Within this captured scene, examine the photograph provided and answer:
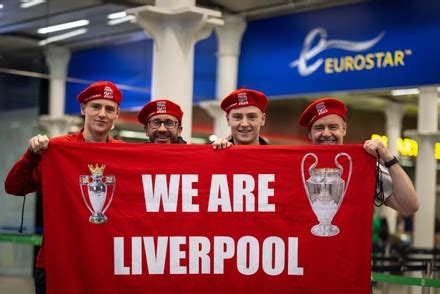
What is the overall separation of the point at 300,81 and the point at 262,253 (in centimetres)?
913

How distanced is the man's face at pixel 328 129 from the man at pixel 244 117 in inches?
14.5

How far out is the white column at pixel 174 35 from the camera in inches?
359

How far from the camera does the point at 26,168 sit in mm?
5133

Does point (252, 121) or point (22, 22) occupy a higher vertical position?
point (22, 22)

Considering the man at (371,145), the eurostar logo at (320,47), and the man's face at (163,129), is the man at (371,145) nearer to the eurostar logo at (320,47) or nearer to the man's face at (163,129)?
the man's face at (163,129)

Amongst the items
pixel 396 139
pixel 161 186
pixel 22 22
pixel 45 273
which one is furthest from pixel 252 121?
pixel 396 139

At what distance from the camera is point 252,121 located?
5.45 meters

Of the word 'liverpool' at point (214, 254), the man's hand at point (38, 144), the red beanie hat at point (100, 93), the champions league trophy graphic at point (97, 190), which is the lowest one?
the word 'liverpool' at point (214, 254)

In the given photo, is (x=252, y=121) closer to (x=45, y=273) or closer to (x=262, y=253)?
(x=262, y=253)

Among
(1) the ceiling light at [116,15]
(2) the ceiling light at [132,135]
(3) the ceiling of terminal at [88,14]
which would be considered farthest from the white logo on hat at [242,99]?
(2) the ceiling light at [132,135]

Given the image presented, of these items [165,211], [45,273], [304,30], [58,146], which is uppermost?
[304,30]

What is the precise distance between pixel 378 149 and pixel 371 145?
2.9 inches

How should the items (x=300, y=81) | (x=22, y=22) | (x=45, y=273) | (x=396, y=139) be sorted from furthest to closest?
(x=396, y=139) → (x=300, y=81) → (x=22, y=22) → (x=45, y=273)

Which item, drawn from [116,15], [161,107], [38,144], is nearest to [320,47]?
[116,15]
